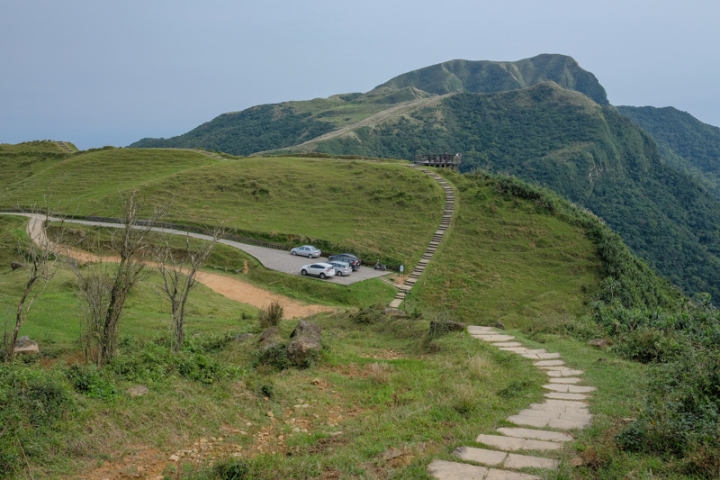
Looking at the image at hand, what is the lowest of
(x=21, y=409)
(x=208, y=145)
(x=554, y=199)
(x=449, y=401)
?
(x=449, y=401)

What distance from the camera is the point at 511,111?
132000 mm

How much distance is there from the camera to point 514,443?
5.91 meters

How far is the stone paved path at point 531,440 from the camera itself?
5.12 metres

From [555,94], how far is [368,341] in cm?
13436

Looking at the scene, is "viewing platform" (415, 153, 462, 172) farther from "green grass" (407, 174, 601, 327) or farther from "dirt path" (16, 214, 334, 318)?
"dirt path" (16, 214, 334, 318)

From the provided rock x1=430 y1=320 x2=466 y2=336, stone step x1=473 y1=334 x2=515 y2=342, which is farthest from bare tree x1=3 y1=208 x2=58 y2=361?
stone step x1=473 y1=334 x2=515 y2=342

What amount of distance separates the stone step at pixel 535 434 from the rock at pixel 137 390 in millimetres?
5220

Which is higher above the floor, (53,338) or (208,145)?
(208,145)

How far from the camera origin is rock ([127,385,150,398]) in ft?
23.2

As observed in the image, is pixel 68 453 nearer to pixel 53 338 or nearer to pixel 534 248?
pixel 53 338

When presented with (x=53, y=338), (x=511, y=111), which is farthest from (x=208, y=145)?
(x=53, y=338)

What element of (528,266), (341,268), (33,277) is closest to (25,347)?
(33,277)

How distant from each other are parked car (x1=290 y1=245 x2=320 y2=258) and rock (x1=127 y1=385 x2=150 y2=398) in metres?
26.0

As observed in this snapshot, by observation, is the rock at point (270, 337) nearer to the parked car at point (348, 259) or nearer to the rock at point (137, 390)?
the rock at point (137, 390)
